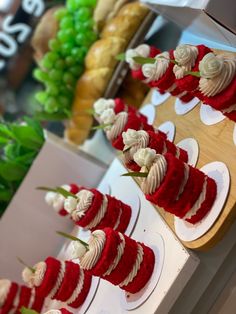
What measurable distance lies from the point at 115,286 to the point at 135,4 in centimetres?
97

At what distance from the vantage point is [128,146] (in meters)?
0.99

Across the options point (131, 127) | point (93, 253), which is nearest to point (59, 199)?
point (131, 127)

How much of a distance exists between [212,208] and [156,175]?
0.12m

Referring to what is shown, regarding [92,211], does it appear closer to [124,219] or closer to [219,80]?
[124,219]

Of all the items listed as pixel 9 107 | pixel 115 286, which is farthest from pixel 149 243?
pixel 9 107

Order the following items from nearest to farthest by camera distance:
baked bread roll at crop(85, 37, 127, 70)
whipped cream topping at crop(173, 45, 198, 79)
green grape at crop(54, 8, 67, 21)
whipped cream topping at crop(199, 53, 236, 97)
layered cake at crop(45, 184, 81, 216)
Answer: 1. whipped cream topping at crop(199, 53, 236, 97)
2. whipped cream topping at crop(173, 45, 198, 79)
3. layered cake at crop(45, 184, 81, 216)
4. baked bread roll at crop(85, 37, 127, 70)
5. green grape at crop(54, 8, 67, 21)

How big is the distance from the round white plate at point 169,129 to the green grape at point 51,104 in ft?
2.02

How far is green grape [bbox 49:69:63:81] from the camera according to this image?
1761 mm

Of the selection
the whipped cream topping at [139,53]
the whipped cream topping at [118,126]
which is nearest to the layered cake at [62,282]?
the whipped cream topping at [118,126]

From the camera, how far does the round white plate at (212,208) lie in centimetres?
89

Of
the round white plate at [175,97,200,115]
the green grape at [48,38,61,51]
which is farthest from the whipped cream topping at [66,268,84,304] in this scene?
the green grape at [48,38,61,51]

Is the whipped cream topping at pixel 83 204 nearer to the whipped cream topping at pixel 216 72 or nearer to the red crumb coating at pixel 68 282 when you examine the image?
the red crumb coating at pixel 68 282

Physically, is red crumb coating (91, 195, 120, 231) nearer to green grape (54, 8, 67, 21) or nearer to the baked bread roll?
the baked bread roll

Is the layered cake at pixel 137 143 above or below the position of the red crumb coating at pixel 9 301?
above
